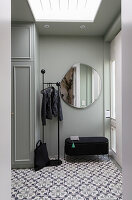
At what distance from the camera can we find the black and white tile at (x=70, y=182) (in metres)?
2.20

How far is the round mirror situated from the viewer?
3795 mm

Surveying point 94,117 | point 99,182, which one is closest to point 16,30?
point 94,117

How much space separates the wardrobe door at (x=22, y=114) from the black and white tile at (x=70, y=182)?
254 mm

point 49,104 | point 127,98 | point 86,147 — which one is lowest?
point 86,147

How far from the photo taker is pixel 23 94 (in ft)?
10.3

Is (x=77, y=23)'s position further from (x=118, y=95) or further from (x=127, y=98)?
(x=127, y=98)

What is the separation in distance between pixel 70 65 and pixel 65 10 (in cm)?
111

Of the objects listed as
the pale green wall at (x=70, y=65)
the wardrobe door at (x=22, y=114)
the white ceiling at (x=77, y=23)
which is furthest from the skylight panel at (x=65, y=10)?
the wardrobe door at (x=22, y=114)

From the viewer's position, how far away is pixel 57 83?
3480 mm

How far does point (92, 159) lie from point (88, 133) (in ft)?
1.84

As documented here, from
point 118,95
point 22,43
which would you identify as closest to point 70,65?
point 22,43
